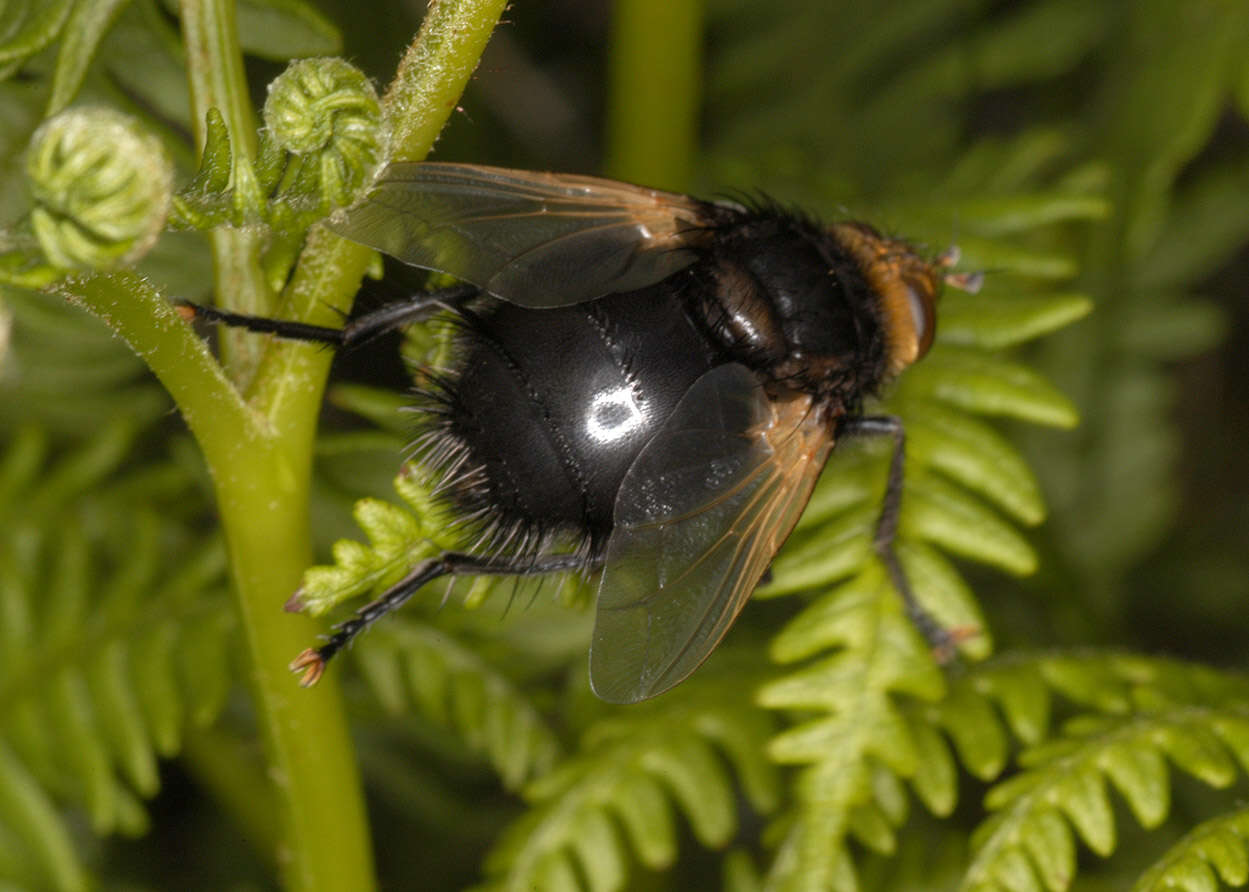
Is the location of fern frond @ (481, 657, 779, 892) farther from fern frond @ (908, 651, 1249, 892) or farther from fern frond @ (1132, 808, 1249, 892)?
fern frond @ (1132, 808, 1249, 892)

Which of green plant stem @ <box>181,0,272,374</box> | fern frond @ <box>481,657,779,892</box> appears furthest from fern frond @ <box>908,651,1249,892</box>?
green plant stem @ <box>181,0,272,374</box>

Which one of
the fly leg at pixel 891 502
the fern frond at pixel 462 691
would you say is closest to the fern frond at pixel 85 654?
the fern frond at pixel 462 691

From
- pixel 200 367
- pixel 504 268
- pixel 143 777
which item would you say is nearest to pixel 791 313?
pixel 504 268

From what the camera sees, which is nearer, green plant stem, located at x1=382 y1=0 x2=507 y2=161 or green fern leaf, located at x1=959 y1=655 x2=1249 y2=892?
green plant stem, located at x1=382 y1=0 x2=507 y2=161

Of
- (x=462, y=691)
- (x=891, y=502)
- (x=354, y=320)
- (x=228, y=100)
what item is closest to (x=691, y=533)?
(x=891, y=502)

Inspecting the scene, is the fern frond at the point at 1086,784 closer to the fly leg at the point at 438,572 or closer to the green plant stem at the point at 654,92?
the fly leg at the point at 438,572

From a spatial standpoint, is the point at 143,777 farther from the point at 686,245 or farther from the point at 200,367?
the point at 686,245
